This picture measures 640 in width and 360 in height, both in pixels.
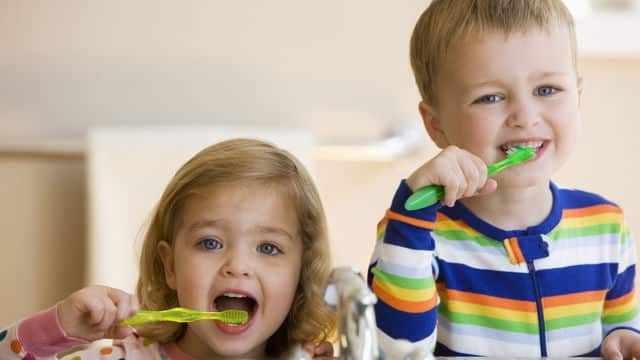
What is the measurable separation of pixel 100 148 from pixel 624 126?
3.71 ft

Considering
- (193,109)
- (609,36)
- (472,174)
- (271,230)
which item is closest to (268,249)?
(271,230)

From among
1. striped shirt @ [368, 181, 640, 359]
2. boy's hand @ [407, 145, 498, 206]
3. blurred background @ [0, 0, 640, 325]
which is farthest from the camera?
blurred background @ [0, 0, 640, 325]

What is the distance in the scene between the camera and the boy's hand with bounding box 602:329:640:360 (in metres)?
0.96

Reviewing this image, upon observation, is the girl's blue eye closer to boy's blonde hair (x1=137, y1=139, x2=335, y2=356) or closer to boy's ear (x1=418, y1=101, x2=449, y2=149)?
boy's blonde hair (x1=137, y1=139, x2=335, y2=356)

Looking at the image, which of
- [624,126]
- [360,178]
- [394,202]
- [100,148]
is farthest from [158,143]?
[394,202]

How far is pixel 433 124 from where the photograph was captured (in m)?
1.06

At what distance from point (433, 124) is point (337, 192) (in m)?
1.09

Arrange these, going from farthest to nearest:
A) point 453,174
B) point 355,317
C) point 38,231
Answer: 1. point 38,231
2. point 453,174
3. point 355,317

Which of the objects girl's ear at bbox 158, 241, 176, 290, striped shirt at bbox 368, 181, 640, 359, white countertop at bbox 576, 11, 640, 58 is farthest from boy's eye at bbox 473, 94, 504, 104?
white countertop at bbox 576, 11, 640, 58

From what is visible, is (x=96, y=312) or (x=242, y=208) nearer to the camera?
(x=96, y=312)

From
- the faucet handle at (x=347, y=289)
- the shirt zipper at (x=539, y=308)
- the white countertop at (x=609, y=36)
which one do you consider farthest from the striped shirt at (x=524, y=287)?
the white countertop at (x=609, y=36)

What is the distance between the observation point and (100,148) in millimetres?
1970

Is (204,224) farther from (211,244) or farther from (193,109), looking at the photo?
(193,109)

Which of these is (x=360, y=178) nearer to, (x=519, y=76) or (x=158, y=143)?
(x=158, y=143)
